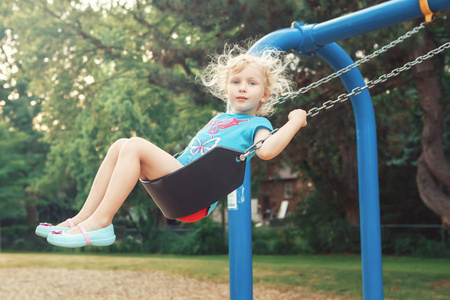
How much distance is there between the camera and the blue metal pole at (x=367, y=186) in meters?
5.08

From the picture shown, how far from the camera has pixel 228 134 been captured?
2719 millimetres

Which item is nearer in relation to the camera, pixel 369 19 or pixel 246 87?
pixel 246 87

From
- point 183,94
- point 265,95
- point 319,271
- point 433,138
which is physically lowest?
point 319,271


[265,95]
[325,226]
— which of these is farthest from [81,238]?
[325,226]

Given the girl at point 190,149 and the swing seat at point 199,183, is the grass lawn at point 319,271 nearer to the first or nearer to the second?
the girl at point 190,149

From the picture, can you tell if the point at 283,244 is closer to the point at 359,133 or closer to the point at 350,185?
the point at 350,185

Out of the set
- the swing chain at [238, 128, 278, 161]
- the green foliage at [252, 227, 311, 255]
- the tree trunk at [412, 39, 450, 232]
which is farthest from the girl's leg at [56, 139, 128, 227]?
the green foliage at [252, 227, 311, 255]

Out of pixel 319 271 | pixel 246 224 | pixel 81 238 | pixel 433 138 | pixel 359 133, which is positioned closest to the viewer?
pixel 81 238

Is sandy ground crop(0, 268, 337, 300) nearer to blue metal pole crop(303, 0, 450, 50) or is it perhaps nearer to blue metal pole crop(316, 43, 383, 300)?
blue metal pole crop(316, 43, 383, 300)

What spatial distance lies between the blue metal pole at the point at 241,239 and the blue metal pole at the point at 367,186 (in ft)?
4.74

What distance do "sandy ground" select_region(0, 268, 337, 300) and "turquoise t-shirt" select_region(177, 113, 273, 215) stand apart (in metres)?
6.81

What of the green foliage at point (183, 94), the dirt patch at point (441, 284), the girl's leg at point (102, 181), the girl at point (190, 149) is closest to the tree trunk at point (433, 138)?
the green foliage at point (183, 94)

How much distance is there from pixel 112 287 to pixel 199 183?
351 inches

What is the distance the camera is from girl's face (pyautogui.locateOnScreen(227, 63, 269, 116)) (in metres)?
2.77
